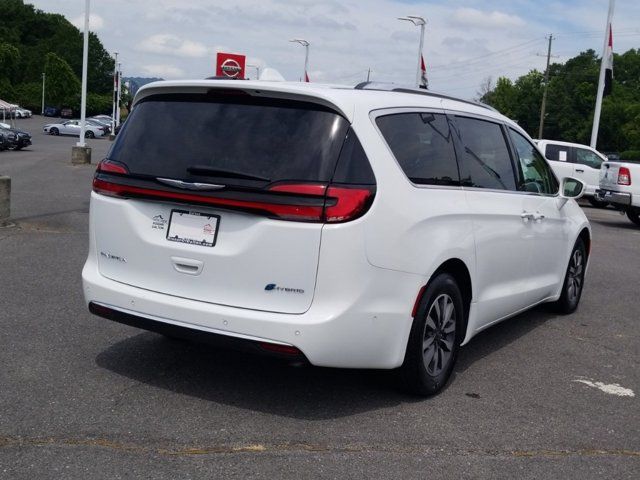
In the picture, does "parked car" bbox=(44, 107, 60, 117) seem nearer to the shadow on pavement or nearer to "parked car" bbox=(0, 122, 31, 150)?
"parked car" bbox=(0, 122, 31, 150)

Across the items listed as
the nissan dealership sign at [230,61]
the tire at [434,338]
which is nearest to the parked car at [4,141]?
the nissan dealership sign at [230,61]

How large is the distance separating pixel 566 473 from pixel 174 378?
2345 mm

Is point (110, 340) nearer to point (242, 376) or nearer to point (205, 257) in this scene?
point (242, 376)

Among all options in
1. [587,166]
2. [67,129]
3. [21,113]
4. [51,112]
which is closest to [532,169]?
[587,166]

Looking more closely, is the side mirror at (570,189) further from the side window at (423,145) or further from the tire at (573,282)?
the side window at (423,145)

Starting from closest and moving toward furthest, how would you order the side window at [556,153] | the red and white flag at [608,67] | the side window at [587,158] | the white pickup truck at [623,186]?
the white pickup truck at [623,186], the side window at [556,153], the side window at [587,158], the red and white flag at [608,67]

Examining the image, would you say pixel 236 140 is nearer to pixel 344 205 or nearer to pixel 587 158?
pixel 344 205

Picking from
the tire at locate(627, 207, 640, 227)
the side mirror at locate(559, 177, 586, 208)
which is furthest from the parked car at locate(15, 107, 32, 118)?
the side mirror at locate(559, 177, 586, 208)

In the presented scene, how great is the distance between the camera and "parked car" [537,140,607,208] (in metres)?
23.9

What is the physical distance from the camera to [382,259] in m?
4.23

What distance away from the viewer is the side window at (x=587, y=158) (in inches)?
955

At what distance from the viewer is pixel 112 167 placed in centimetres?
471

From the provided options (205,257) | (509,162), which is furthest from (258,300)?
(509,162)

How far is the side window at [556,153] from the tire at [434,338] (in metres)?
20.0
